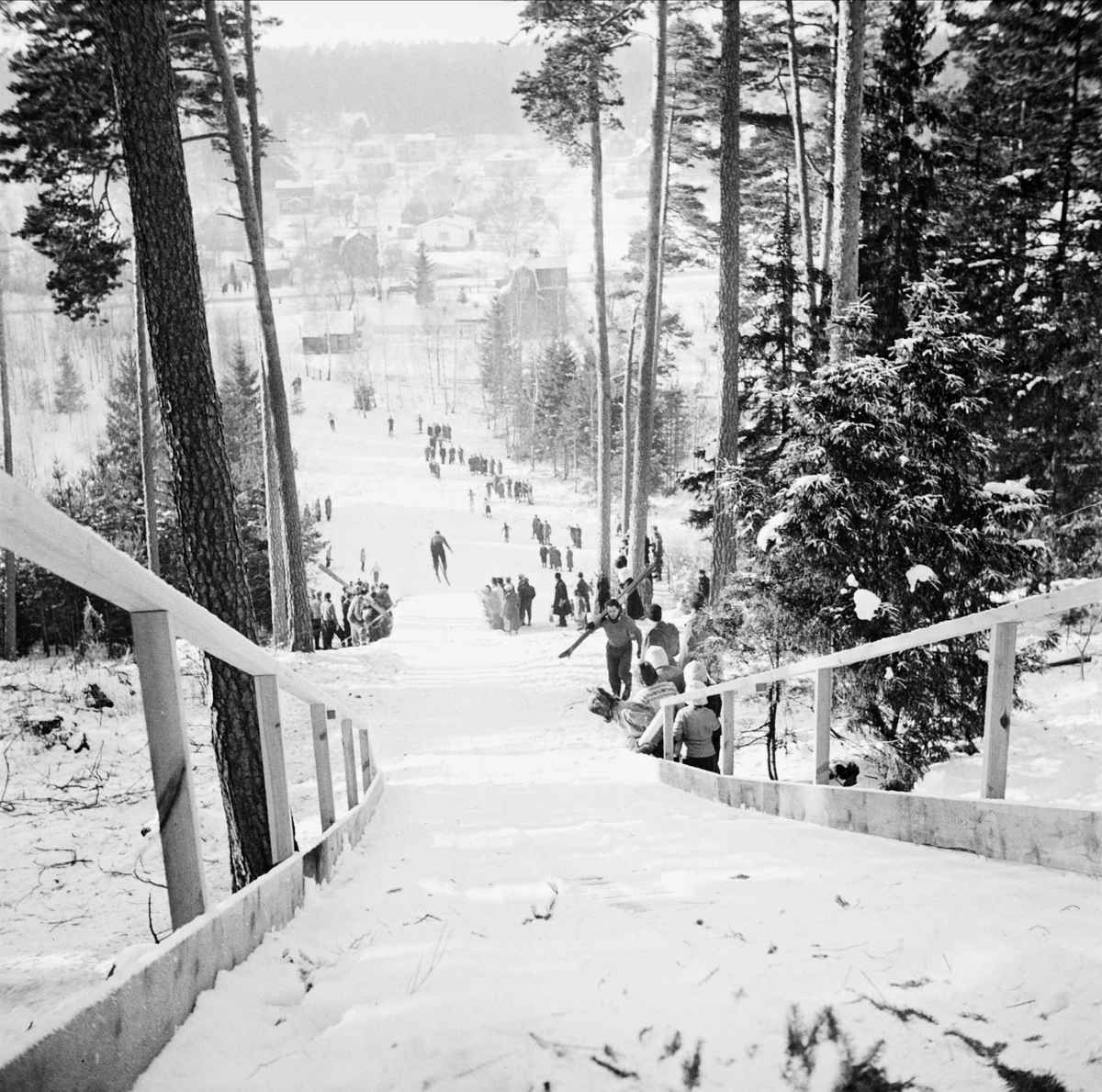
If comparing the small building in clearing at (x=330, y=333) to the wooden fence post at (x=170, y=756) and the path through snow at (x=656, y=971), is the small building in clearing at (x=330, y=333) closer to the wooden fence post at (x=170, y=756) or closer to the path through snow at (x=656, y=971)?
the path through snow at (x=656, y=971)

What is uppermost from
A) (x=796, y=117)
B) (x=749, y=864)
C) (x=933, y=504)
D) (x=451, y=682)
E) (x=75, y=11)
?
(x=796, y=117)

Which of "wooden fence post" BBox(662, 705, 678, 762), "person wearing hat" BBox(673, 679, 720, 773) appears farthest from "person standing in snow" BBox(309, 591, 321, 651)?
"person wearing hat" BBox(673, 679, 720, 773)

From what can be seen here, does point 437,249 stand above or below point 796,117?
above

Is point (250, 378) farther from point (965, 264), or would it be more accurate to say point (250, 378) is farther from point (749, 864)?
point (749, 864)

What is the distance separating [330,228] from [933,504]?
169 metres

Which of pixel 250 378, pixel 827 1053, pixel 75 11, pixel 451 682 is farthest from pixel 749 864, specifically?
pixel 250 378

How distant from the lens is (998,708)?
3156mm

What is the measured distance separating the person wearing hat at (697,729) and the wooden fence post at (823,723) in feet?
7.49

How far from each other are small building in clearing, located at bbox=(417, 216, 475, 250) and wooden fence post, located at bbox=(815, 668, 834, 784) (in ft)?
508

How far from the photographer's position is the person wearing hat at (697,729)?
6879 millimetres

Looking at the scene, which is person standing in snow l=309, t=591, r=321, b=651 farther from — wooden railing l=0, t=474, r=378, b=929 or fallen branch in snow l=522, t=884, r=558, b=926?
wooden railing l=0, t=474, r=378, b=929

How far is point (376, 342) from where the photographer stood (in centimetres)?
10712

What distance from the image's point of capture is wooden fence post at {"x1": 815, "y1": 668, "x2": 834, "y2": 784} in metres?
4.45

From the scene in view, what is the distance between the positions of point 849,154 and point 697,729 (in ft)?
22.1
